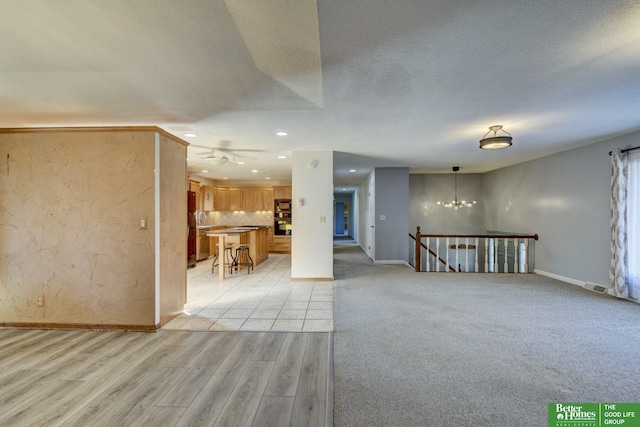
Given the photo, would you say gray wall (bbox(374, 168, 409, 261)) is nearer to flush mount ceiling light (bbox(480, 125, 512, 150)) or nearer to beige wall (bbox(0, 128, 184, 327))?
flush mount ceiling light (bbox(480, 125, 512, 150))

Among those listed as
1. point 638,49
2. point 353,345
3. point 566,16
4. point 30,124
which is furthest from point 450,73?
point 30,124

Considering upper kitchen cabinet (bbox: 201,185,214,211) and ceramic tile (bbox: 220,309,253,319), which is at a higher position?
upper kitchen cabinet (bbox: 201,185,214,211)

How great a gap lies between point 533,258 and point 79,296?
8080mm

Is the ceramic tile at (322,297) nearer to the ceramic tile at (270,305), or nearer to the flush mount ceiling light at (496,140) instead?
the ceramic tile at (270,305)

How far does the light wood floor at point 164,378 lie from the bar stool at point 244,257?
3219 millimetres

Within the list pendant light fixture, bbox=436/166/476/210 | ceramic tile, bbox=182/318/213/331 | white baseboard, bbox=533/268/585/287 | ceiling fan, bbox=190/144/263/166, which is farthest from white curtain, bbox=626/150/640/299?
ceiling fan, bbox=190/144/263/166

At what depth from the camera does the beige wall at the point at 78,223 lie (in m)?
3.26

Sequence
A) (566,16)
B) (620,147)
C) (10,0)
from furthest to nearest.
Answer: (620,147), (566,16), (10,0)

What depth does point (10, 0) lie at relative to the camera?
151 centimetres

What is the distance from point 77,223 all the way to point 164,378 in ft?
7.26

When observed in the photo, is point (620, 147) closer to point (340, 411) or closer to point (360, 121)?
point (360, 121)

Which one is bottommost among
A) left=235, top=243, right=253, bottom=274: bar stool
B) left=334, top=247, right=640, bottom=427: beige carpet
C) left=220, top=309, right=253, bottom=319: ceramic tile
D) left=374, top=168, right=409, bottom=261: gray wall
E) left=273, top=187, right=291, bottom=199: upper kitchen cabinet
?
left=334, top=247, right=640, bottom=427: beige carpet

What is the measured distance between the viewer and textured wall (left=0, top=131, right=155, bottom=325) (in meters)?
3.26

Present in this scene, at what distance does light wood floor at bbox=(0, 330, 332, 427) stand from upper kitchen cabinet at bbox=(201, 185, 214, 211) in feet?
19.6
